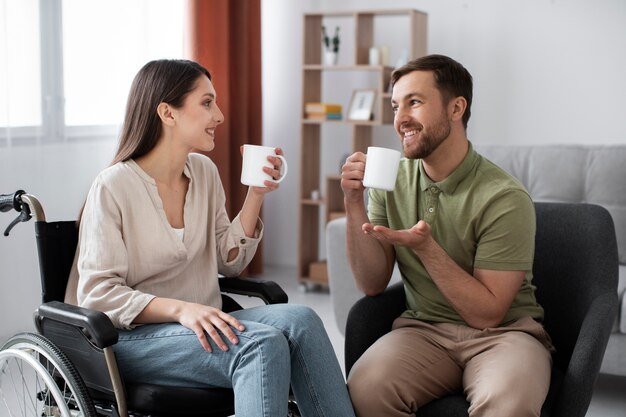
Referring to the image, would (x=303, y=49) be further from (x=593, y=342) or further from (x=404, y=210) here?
(x=593, y=342)

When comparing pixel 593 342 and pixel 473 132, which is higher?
pixel 473 132

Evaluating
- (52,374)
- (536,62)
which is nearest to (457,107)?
(52,374)

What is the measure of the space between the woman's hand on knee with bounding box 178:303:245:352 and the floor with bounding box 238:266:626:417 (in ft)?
5.05

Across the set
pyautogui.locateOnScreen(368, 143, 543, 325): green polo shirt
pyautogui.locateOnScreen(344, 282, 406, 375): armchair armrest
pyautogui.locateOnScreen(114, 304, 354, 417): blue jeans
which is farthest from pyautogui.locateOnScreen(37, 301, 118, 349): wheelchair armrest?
pyautogui.locateOnScreen(368, 143, 543, 325): green polo shirt

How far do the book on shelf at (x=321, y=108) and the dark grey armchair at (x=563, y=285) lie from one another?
98.9 inches

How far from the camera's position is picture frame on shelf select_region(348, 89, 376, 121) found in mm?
4543

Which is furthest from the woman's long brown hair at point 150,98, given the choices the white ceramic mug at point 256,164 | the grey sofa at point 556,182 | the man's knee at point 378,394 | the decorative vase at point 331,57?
the decorative vase at point 331,57

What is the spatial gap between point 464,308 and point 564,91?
114 inches

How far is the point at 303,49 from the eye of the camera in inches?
181

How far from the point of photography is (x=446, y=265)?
186 centimetres

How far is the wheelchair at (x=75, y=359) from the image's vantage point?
167 centimetres

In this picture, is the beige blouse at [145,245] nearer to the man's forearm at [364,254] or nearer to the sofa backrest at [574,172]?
the man's forearm at [364,254]

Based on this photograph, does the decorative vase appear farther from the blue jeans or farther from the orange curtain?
the blue jeans

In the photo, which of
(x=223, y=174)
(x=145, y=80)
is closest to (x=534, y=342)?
(x=145, y=80)
